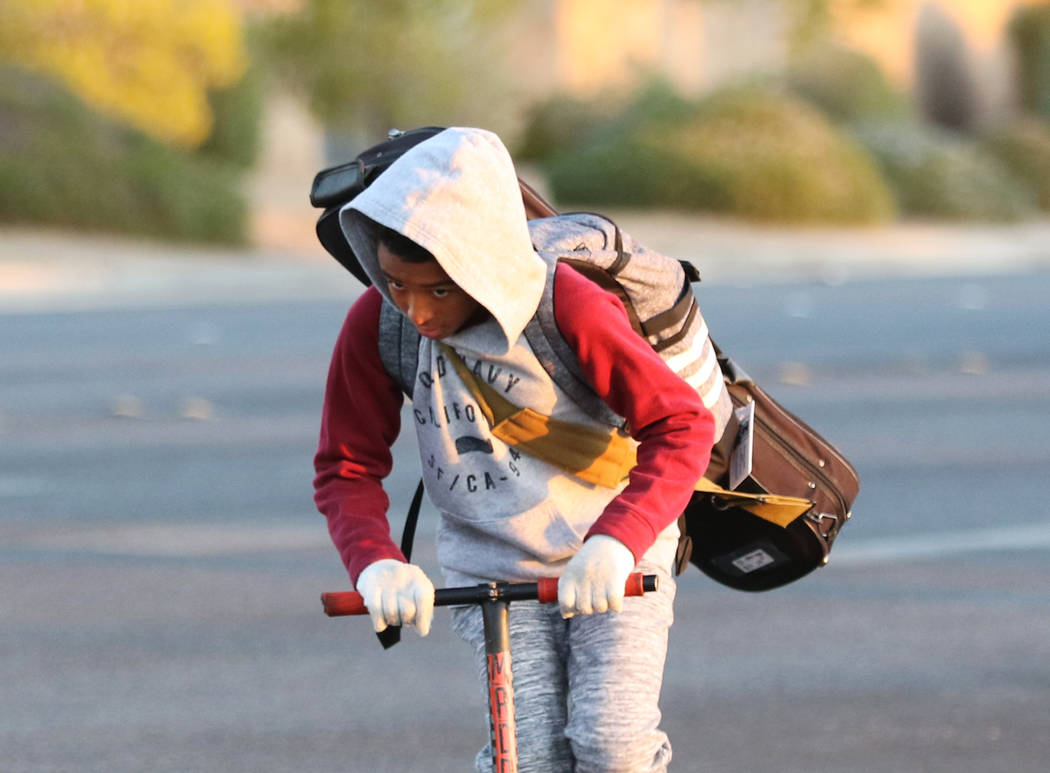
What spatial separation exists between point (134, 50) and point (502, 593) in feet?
96.3

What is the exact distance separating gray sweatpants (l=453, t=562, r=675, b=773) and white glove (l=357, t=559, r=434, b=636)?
36 cm

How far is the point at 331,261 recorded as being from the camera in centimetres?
2669

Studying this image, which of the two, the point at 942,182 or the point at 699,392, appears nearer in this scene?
the point at 699,392

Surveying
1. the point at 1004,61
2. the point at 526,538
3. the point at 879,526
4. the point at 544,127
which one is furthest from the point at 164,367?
the point at 1004,61

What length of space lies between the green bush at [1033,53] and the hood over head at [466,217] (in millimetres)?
48643

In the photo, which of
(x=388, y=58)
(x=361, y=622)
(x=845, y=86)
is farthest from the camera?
(x=845, y=86)

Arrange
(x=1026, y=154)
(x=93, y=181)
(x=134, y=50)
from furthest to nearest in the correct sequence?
(x=1026, y=154) → (x=134, y=50) → (x=93, y=181)

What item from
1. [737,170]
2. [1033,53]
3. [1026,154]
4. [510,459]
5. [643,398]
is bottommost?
[1026,154]

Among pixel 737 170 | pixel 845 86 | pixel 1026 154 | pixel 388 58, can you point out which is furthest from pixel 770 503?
pixel 845 86

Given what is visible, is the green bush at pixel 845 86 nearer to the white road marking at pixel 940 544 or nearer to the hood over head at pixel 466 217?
the white road marking at pixel 940 544

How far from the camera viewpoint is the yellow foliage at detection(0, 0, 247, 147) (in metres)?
30.0

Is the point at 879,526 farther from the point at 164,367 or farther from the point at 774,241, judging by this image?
the point at 774,241

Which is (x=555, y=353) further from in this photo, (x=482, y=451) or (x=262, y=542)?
(x=262, y=542)

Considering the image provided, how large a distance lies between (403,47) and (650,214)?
20.3 feet
